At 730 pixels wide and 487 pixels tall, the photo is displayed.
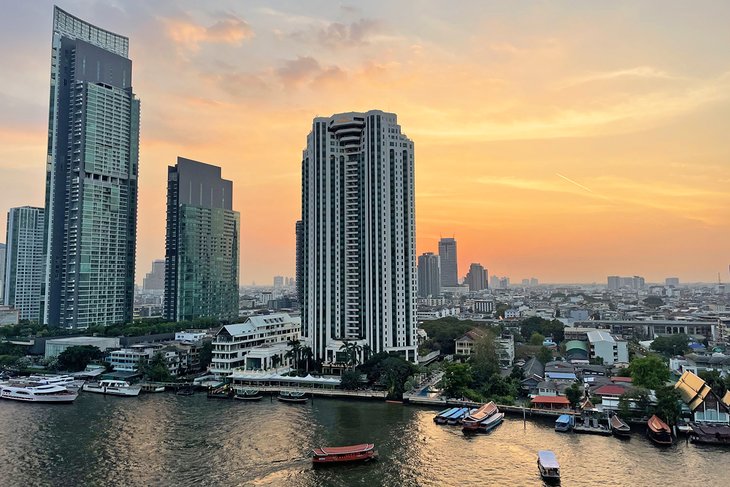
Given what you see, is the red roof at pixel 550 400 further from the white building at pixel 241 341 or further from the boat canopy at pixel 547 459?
the white building at pixel 241 341

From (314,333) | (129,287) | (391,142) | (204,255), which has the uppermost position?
(391,142)

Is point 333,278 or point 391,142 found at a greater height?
point 391,142

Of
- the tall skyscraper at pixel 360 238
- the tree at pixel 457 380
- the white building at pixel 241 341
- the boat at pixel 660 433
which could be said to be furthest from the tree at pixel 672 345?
the white building at pixel 241 341

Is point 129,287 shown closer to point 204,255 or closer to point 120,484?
point 204,255

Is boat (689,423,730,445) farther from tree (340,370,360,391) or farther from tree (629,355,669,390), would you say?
tree (340,370,360,391)

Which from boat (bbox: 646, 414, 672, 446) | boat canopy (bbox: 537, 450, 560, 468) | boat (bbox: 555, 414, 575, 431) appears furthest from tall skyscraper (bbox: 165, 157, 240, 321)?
boat (bbox: 646, 414, 672, 446)

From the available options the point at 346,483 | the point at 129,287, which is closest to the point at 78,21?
the point at 129,287
